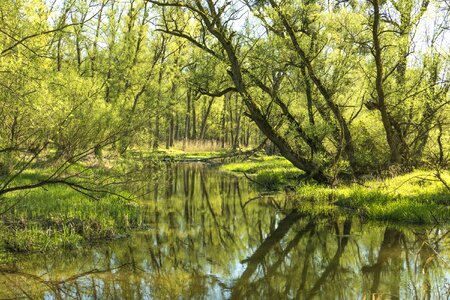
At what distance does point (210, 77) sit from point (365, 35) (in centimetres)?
648

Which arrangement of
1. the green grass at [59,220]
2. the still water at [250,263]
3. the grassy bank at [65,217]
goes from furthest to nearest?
1. the green grass at [59,220]
2. the grassy bank at [65,217]
3. the still water at [250,263]

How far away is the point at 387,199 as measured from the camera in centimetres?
1313

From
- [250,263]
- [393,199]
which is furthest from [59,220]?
[393,199]

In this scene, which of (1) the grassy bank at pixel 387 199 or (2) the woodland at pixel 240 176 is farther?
(1) the grassy bank at pixel 387 199

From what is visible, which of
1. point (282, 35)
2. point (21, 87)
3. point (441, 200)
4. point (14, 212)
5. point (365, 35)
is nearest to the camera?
point (21, 87)

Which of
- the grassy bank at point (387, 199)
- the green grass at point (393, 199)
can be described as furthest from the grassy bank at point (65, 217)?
the green grass at point (393, 199)

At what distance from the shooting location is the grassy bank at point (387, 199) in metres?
11.8

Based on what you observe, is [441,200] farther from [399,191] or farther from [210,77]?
[210,77]

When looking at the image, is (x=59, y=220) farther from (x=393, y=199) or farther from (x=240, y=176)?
(x=240, y=176)

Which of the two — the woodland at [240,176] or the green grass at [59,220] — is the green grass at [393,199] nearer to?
the woodland at [240,176]

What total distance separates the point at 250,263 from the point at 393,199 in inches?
245

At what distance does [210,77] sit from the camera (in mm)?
17891

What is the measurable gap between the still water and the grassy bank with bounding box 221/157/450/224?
65 cm

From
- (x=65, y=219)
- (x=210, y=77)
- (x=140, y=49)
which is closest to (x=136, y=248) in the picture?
(x=65, y=219)
